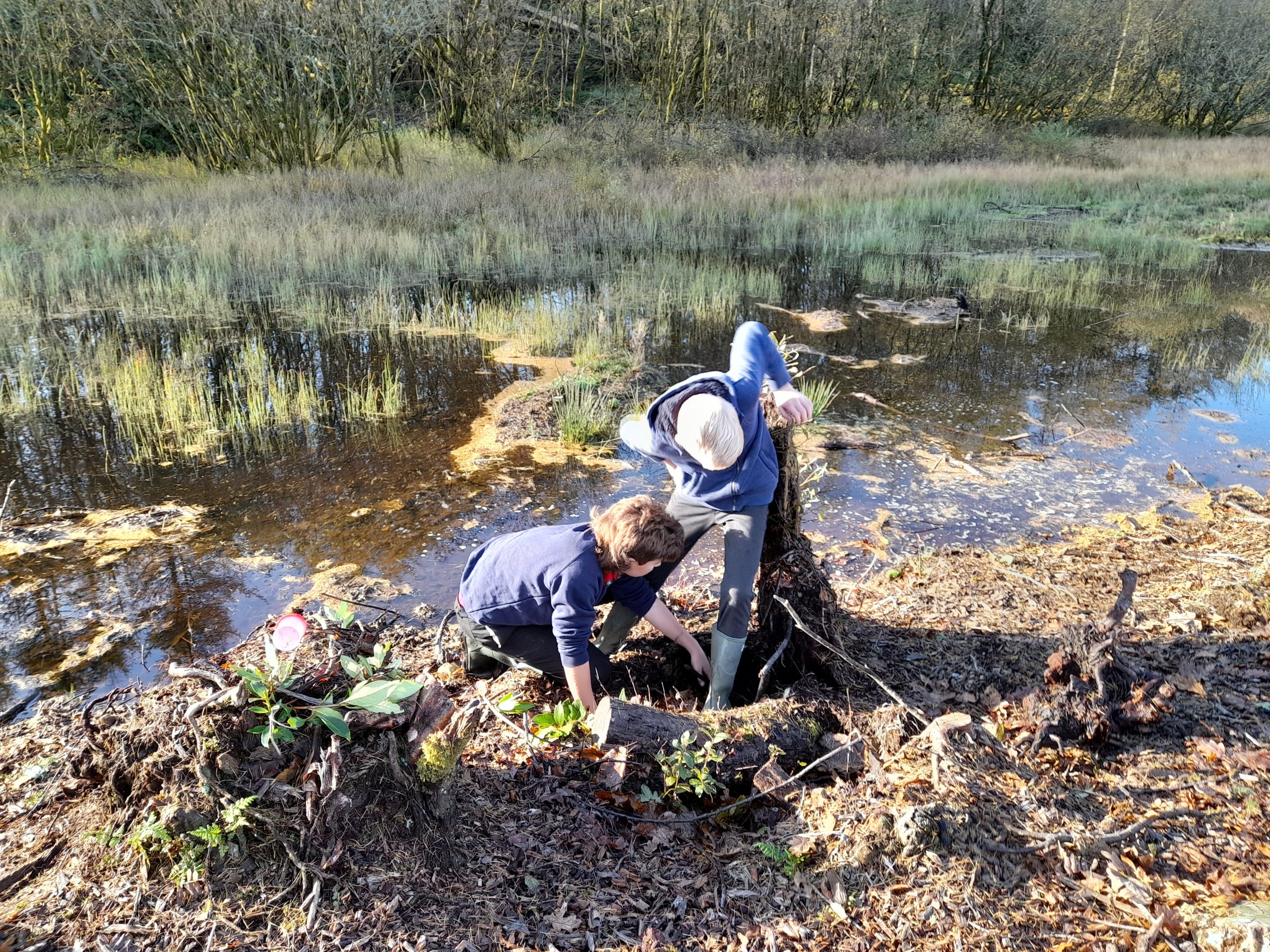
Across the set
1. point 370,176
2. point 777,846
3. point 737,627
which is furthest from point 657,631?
point 370,176

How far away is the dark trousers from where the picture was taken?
3414mm

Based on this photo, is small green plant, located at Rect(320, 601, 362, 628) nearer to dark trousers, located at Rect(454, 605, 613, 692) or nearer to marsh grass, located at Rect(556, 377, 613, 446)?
dark trousers, located at Rect(454, 605, 613, 692)

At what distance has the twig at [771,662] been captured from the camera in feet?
11.3

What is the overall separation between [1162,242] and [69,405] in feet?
57.8

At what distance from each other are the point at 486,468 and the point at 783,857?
14.0 feet

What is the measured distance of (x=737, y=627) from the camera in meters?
3.48

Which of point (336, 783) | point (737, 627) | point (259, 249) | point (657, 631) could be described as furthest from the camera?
point (259, 249)

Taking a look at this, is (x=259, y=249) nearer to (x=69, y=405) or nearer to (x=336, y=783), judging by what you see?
(x=69, y=405)

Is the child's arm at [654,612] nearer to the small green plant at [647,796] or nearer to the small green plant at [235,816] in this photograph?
the small green plant at [647,796]

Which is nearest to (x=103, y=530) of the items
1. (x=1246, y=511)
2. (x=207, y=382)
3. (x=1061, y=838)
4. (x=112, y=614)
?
(x=112, y=614)

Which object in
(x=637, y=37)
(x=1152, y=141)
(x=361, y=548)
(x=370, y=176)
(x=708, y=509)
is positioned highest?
(x=637, y=37)

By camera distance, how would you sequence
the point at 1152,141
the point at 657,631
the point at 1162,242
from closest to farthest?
1. the point at 657,631
2. the point at 1162,242
3. the point at 1152,141

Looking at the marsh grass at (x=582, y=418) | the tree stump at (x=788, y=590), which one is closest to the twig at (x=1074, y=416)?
the marsh grass at (x=582, y=418)

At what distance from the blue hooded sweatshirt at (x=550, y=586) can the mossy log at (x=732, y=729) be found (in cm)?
31
